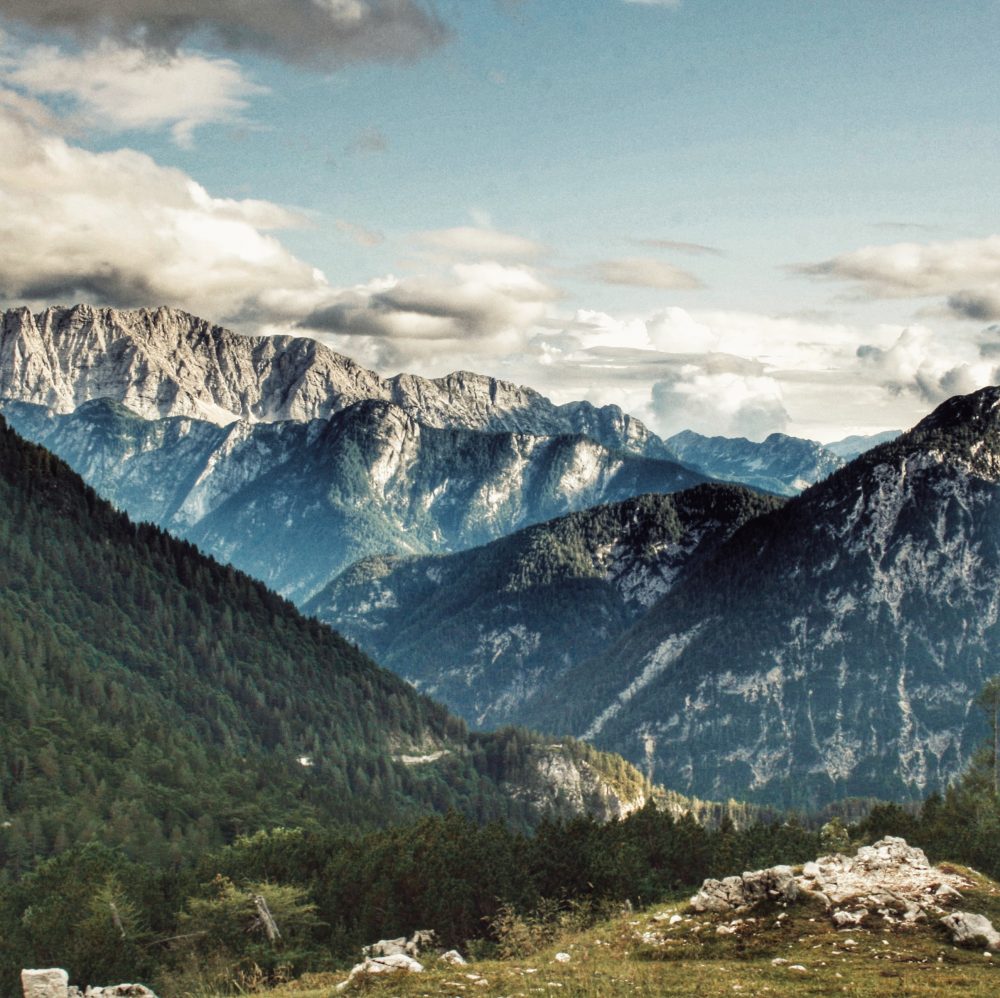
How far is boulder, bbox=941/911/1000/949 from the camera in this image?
52.5 m

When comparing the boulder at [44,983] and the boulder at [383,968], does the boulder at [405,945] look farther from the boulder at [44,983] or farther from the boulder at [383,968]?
the boulder at [44,983]

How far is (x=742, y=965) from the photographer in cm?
5225

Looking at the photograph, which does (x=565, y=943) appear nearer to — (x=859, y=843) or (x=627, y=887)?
(x=627, y=887)

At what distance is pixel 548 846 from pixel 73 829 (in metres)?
104

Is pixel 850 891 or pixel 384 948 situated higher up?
pixel 850 891

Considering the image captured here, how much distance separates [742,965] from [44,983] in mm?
37059

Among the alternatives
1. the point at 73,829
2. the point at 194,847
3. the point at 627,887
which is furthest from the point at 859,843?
the point at 73,829

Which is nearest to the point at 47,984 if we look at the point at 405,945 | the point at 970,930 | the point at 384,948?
the point at 384,948

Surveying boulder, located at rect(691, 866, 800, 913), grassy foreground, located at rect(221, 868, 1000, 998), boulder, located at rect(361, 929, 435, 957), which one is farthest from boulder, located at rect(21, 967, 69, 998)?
boulder, located at rect(691, 866, 800, 913)

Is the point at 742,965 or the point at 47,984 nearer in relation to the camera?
the point at 742,965

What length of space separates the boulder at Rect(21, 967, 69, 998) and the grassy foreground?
1106 centimetres

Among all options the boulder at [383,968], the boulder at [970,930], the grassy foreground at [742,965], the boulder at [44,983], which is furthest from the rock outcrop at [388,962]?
the boulder at [970,930]

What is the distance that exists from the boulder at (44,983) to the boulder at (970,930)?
156 ft

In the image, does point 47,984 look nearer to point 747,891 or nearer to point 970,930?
point 747,891
